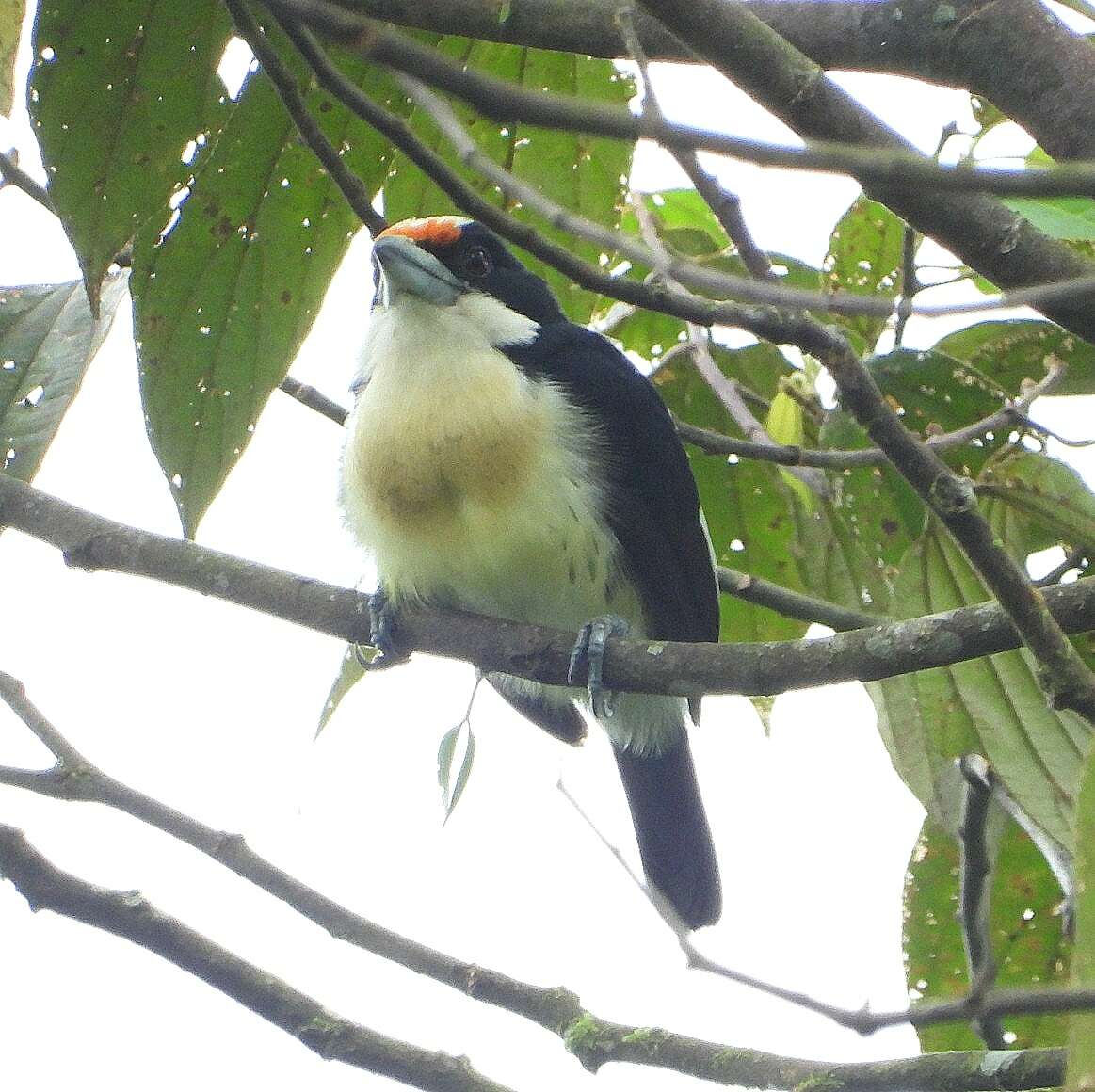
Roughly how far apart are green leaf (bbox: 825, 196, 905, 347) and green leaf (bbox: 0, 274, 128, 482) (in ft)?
4.16

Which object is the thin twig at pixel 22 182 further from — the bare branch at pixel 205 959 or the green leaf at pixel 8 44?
the bare branch at pixel 205 959

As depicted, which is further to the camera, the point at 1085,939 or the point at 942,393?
the point at 942,393

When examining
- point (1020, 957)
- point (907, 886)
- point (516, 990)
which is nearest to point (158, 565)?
point (516, 990)

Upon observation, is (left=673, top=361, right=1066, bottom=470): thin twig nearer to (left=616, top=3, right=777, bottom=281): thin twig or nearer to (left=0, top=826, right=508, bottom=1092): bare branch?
(left=616, top=3, right=777, bottom=281): thin twig

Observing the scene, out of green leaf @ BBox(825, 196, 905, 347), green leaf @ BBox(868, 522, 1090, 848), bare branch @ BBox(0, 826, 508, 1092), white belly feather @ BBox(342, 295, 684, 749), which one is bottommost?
bare branch @ BBox(0, 826, 508, 1092)

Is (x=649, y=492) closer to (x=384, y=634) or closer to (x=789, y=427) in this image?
(x=789, y=427)

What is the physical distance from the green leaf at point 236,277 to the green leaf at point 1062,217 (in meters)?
0.81

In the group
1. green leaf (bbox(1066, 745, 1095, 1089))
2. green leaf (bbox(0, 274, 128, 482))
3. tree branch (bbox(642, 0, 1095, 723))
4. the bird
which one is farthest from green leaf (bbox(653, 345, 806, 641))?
green leaf (bbox(1066, 745, 1095, 1089))

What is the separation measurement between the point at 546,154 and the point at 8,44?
0.76 metres

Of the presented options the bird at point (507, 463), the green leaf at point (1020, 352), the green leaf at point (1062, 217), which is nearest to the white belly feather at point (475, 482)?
the bird at point (507, 463)

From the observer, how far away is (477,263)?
2834 mm

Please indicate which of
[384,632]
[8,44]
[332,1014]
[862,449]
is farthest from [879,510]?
[8,44]

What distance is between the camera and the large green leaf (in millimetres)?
2195

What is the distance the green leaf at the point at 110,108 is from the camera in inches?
74.0
